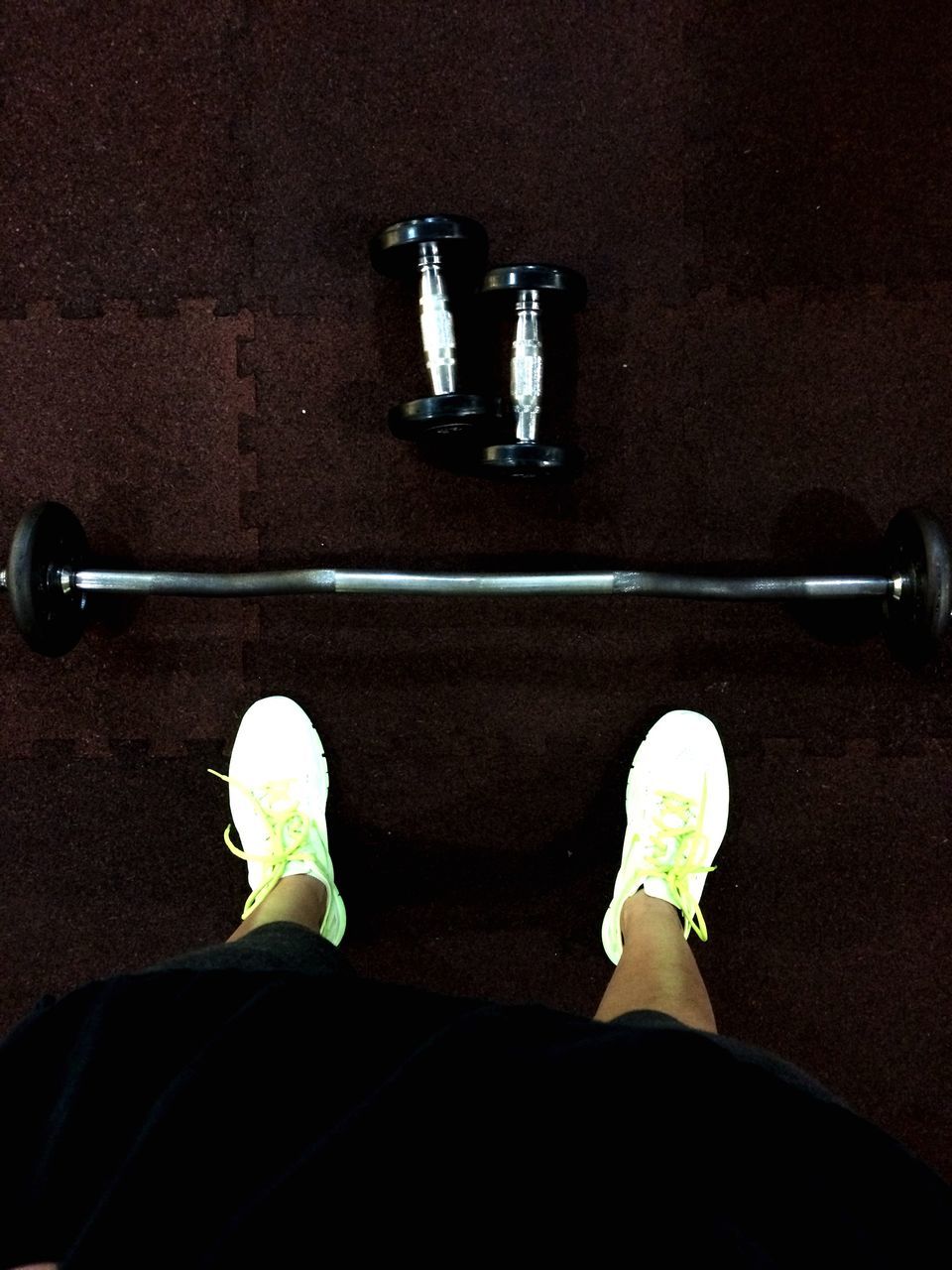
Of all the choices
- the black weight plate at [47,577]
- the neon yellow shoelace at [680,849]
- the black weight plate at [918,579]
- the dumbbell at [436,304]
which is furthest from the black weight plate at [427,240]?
the neon yellow shoelace at [680,849]

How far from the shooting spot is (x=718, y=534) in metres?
1.20

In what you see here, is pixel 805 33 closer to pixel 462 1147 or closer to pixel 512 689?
pixel 512 689

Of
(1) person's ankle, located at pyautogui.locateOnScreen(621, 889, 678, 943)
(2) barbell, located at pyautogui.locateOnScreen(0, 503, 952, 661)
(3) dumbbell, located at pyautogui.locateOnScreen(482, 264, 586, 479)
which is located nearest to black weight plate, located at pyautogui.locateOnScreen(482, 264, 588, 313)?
(3) dumbbell, located at pyautogui.locateOnScreen(482, 264, 586, 479)

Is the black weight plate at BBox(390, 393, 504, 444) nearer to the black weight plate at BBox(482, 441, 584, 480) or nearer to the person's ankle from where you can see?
the black weight plate at BBox(482, 441, 584, 480)

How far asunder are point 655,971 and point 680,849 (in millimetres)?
194

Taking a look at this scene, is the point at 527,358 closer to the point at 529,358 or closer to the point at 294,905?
the point at 529,358

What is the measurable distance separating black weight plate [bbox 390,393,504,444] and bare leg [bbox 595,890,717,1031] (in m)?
0.69

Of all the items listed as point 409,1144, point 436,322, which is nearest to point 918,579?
point 436,322

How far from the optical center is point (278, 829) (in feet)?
3.83

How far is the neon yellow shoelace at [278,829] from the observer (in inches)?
45.3

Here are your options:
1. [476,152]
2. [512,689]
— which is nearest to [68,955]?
[512,689]

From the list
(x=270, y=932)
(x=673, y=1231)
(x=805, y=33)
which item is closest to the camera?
(x=673, y=1231)

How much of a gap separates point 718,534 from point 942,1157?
3.22 feet

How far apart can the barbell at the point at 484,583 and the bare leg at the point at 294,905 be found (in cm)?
41
